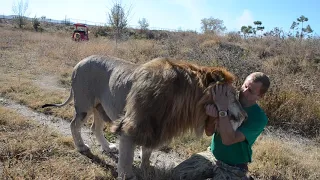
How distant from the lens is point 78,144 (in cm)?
427

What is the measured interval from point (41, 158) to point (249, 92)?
2644 mm

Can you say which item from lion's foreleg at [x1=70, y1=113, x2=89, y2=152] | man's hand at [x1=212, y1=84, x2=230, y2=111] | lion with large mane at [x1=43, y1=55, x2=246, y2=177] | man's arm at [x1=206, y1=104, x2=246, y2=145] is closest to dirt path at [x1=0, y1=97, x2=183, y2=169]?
lion's foreleg at [x1=70, y1=113, x2=89, y2=152]

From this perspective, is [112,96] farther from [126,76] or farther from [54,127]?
[54,127]

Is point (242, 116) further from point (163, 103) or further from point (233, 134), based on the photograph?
point (163, 103)

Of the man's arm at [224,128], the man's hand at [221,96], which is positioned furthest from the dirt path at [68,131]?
the man's hand at [221,96]

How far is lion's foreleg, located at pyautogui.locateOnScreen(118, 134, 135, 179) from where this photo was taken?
3064mm

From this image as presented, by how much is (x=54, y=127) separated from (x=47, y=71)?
19.9 feet

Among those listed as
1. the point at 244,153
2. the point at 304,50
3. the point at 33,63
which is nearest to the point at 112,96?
the point at 244,153

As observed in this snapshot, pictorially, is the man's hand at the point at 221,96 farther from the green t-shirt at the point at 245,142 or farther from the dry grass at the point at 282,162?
the dry grass at the point at 282,162

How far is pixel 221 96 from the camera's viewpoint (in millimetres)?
2682

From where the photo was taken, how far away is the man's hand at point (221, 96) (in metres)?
2.66

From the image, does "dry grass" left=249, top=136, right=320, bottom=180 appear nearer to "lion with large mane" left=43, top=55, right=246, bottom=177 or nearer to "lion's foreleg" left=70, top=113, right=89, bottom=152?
"lion with large mane" left=43, top=55, right=246, bottom=177

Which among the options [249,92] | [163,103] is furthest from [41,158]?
[249,92]

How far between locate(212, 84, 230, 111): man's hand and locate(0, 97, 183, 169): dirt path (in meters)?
1.60
